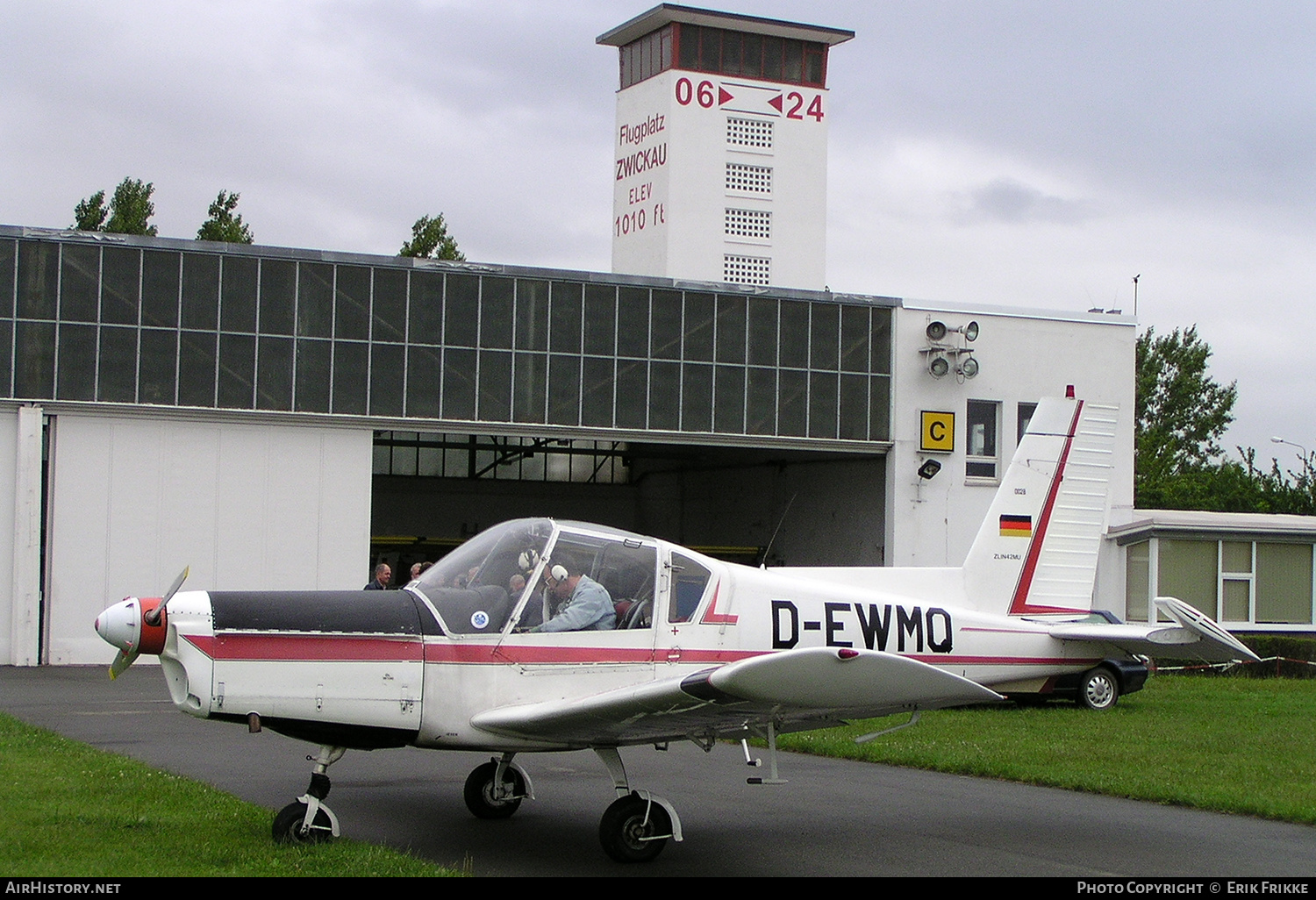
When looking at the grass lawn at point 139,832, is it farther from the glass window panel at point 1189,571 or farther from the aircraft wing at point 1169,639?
the glass window panel at point 1189,571

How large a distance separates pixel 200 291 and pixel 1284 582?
2102cm

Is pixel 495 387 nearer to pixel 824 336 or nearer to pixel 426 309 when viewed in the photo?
pixel 426 309

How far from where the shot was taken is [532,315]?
88.7ft

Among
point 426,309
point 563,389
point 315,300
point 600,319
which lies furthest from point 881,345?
point 315,300

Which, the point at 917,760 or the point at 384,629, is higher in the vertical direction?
the point at 384,629

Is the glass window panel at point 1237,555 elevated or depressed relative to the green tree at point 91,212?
depressed

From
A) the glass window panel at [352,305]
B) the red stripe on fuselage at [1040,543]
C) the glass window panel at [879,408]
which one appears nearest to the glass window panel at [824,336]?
the glass window panel at [879,408]

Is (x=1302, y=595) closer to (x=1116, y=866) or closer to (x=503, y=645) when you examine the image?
(x=1116, y=866)

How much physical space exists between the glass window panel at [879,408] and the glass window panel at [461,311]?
323 inches

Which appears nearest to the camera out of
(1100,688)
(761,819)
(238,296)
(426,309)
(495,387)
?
(761,819)

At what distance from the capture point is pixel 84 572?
24.2 m

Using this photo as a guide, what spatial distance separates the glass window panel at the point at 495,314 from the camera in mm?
26719

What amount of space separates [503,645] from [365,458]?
720 inches
